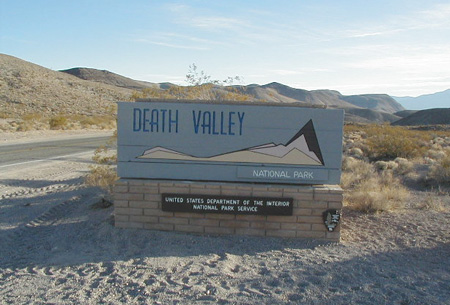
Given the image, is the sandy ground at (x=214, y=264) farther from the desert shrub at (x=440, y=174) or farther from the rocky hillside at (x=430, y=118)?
the rocky hillside at (x=430, y=118)

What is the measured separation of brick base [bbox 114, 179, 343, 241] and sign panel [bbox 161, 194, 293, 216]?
0.07 m

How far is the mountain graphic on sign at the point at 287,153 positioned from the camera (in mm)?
6258

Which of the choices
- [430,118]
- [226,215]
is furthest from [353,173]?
[430,118]

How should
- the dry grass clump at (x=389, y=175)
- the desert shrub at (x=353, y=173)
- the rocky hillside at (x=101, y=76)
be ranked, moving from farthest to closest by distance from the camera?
1. the rocky hillside at (x=101, y=76)
2. the desert shrub at (x=353, y=173)
3. the dry grass clump at (x=389, y=175)

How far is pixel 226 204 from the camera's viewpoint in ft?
20.1

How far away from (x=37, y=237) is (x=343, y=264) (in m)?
4.31

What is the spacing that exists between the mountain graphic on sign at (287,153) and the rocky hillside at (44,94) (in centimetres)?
4626

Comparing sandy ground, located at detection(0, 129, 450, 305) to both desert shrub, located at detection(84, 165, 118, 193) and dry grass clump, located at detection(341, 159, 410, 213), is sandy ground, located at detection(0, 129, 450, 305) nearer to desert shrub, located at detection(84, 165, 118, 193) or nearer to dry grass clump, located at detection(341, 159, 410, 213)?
dry grass clump, located at detection(341, 159, 410, 213)

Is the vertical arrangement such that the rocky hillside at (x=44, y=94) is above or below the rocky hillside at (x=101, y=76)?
below

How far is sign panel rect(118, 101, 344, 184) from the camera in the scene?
20.6 ft

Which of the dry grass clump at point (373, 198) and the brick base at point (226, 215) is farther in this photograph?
the dry grass clump at point (373, 198)

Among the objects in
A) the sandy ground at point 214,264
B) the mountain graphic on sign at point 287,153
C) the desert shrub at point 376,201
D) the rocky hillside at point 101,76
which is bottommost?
the sandy ground at point 214,264

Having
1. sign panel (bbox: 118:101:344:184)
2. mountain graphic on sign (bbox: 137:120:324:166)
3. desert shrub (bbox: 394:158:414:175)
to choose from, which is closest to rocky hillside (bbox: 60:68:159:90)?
desert shrub (bbox: 394:158:414:175)

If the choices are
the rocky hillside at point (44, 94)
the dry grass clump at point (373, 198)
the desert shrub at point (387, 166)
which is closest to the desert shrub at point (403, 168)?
the desert shrub at point (387, 166)
